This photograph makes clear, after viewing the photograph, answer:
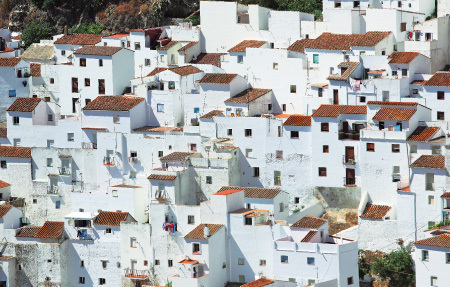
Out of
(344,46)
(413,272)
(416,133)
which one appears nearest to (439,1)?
(344,46)

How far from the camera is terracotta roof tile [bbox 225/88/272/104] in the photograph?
90.2 metres

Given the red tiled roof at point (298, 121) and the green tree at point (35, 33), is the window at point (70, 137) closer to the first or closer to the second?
the red tiled roof at point (298, 121)

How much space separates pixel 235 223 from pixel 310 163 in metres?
6.80

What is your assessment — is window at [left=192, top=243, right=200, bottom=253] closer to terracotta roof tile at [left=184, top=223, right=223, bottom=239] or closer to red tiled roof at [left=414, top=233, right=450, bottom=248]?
terracotta roof tile at [left=184, top=223, right=223, bottom=239]

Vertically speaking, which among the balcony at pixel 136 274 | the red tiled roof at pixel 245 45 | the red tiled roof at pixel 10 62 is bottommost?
the balcony at pixel 136 274

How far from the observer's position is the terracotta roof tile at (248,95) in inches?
3551

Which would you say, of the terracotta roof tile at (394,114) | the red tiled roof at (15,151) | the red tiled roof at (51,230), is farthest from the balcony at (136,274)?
the terracotta roof tile at (394,114)

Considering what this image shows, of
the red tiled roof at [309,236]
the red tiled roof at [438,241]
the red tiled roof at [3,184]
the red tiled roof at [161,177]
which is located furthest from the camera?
the red tiled roof at [3,184]

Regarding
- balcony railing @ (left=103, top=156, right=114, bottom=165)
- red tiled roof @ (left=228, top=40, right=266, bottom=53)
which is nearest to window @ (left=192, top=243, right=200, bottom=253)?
balcony railing @ (left=103, top=156, right=114, bottom=165)

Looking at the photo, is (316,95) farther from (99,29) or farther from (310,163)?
(99,29)

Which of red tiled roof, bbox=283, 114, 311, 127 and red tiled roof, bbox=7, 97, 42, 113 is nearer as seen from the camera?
red tiled roof, bbox=283, 114, 311, 127

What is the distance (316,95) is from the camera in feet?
296

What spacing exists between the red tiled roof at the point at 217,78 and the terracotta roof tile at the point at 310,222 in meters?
12.6

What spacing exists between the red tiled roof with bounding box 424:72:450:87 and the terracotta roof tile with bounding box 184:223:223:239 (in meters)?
15.0
